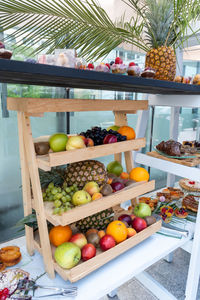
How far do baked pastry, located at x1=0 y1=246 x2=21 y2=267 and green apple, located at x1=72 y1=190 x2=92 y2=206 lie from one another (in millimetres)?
353

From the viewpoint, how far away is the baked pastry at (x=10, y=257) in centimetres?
94

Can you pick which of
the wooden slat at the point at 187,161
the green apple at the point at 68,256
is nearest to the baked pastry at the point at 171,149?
the wooden slat at the point at 187,161

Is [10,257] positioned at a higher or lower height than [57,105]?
lower

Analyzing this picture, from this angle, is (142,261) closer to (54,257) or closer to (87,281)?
(87,281)

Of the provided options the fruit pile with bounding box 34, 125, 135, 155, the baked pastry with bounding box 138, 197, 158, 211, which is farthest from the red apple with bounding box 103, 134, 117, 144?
the baked pastry with bounding box 138, 197, 158, 211

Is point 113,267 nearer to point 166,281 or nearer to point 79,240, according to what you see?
point 79,240

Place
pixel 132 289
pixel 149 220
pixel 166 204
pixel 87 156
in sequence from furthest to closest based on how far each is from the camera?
pixel 132 289 < pixel 166 204 < pixel 149 220 < pixel 87 156

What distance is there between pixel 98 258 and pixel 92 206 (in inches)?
8.4

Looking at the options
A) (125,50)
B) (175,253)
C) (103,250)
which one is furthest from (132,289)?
(125,50)

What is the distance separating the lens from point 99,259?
89 cm

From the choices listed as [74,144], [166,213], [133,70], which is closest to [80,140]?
[74,144]

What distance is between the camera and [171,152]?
1.33 m

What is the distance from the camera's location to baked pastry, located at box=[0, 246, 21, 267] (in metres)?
0.94

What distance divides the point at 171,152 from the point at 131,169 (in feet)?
0.90
